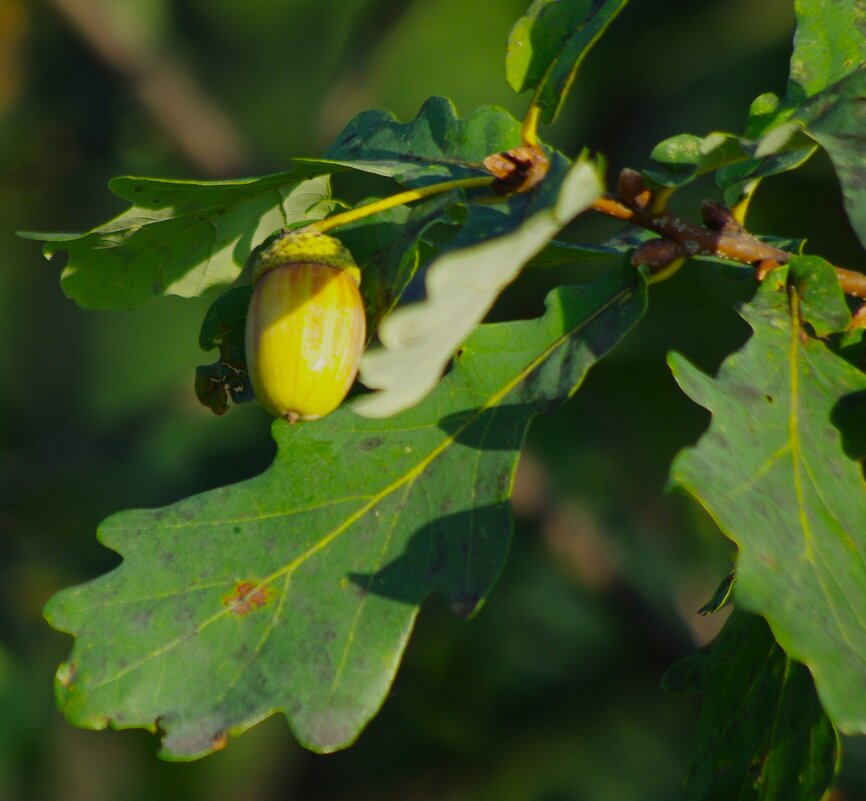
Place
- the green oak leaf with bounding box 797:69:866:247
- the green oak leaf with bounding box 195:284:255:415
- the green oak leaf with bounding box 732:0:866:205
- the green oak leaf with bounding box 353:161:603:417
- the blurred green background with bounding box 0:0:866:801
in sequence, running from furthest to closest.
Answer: the blurred green background with bounding box 0:0:866:801 → the green oak leaf with bounding box 195:284:255:415 → the green oak leaf with bounding box 732:0:866:205 → the green oak leaf with bounding box 797:69:866:247 → the green oak leaf with bounding box 353:161:603:417

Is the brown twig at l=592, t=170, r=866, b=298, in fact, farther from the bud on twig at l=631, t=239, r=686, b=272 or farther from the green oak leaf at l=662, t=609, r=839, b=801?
the green oak leaf at l=662, t=609, r=839, b=801

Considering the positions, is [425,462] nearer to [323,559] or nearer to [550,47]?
[323,559]

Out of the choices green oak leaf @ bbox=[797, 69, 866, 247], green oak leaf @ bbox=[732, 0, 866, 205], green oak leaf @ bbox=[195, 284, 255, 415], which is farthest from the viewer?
green oak leaf @ bbox=[195, 284, 255, 415]

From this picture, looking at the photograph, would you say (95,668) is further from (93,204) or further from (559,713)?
(93,204)

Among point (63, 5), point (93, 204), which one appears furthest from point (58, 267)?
point (63, 5)

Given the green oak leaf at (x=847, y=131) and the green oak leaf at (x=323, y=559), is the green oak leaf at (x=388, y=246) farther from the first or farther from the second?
the green oak leaf at (x=847, y=131)

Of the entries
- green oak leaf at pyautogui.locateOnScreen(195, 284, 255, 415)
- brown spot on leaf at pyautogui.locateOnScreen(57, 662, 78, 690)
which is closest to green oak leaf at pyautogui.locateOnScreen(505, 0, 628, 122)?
green oak leaf at pyautogui.locateOnScreen(195, 284, 255, 415)
